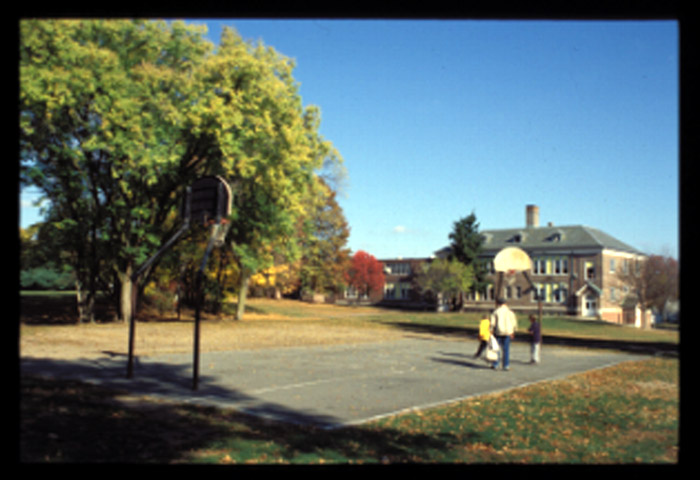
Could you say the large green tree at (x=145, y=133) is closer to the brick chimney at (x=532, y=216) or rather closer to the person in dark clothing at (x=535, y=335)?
the person in dark clothing at (x=535, y=335)

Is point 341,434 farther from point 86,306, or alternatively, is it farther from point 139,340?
point 86,306

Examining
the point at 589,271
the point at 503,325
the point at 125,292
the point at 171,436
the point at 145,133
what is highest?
the point at 145,133

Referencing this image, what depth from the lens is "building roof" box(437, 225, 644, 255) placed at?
204ft

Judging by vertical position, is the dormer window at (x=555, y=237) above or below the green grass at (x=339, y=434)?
above

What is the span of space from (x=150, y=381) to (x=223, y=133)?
15.3 m

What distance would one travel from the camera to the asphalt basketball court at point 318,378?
9.18 metres

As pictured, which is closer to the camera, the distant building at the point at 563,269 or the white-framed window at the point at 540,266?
the distant building at the point at 563,269

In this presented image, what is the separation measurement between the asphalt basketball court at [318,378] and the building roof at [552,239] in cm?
4512

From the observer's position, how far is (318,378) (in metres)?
12.3

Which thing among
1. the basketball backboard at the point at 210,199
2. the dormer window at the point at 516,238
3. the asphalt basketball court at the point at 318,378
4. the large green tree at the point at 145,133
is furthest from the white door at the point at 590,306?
the basketball backboard at the point at 210,199

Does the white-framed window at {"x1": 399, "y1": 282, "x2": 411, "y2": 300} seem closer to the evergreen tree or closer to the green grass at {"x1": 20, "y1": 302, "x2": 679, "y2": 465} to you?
the evergreen tree

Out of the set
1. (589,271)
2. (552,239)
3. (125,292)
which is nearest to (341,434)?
(125,292)

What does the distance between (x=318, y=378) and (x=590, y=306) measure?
59667 mm
